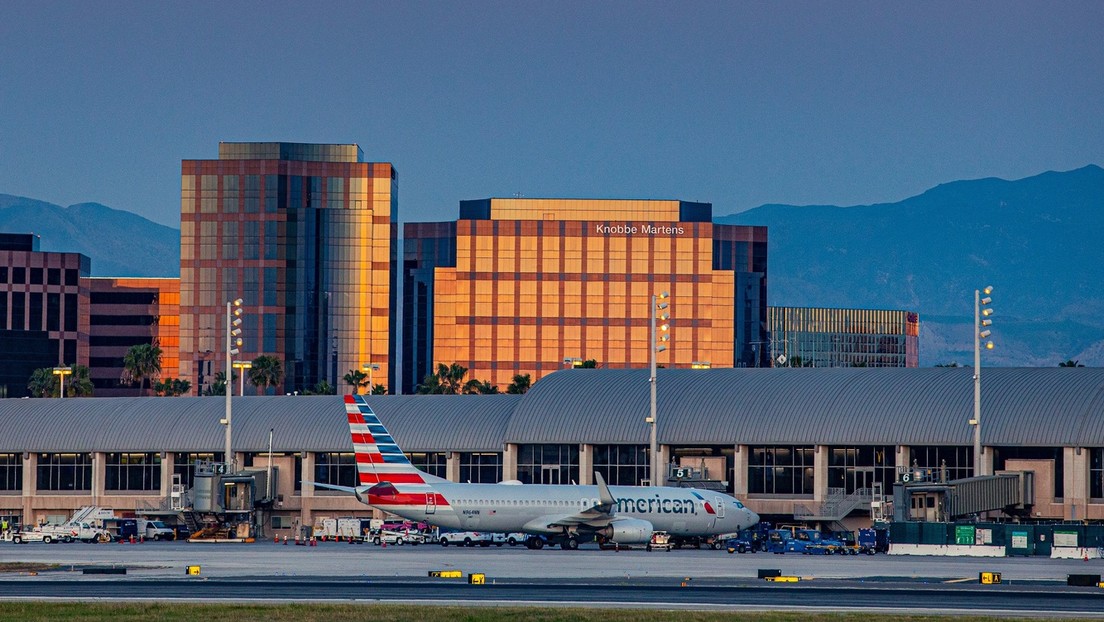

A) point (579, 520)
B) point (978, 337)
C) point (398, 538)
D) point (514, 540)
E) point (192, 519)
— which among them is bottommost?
point (398, 538)

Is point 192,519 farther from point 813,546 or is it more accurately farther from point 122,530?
point 813,546

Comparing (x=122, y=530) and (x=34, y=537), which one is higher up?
(x=122, y=530)

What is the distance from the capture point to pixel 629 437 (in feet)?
383

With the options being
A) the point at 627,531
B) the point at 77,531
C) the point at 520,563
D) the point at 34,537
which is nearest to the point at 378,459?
the point at 627,531

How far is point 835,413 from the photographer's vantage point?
114000mm

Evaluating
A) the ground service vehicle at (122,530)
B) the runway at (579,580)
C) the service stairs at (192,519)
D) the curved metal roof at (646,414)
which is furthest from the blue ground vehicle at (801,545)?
the ground service vehicle at (122,530)

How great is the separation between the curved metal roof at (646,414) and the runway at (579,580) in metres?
31.1

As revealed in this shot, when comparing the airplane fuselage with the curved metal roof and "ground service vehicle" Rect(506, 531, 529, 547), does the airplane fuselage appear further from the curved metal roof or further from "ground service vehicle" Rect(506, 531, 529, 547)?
the curved metal roof

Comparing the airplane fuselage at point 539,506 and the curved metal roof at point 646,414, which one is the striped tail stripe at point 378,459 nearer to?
the airplane fuselage at point 539,506

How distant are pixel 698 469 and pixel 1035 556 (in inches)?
1346

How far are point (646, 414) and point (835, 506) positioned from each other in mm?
15245

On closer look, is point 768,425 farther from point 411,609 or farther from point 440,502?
point 411,609

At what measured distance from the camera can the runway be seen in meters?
52.9

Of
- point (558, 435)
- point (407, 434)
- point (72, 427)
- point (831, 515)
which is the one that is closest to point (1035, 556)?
point (831, 515)
